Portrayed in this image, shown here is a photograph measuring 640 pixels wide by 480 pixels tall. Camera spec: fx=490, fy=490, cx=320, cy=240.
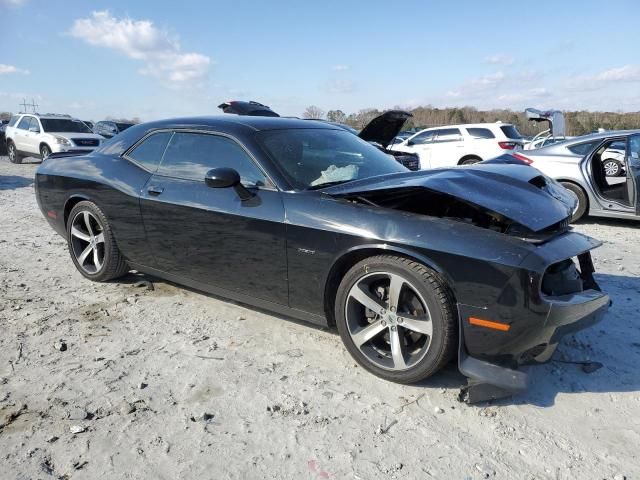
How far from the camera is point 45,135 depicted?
15.2 meters

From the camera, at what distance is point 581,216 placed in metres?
7.51

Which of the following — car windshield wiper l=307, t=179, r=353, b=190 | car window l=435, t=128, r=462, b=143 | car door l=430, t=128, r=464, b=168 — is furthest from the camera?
car window l=435, t=128, r=462, b=143

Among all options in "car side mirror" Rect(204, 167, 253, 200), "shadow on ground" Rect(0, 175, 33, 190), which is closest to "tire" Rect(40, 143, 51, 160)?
"shadow on ground" Rect(0, 175, 33, 190)

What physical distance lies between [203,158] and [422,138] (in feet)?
35.8

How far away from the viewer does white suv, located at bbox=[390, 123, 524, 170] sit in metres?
12.3

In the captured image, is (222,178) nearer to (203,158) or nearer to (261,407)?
(203,158)

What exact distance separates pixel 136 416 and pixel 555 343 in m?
2.22

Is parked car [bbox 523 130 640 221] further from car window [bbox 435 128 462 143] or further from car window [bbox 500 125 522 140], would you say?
car window [bbox 435 128 462 143]

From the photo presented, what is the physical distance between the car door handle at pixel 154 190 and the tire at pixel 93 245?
0.65 meters

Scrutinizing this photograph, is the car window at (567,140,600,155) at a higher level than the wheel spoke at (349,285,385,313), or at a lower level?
higher

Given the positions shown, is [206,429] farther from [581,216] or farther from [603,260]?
[581,216]

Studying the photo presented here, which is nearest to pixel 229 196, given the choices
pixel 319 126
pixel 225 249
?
pixel 225 249

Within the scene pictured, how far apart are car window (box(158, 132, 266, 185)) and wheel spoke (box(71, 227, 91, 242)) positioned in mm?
1133

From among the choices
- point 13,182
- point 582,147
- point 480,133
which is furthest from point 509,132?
point 13,182
